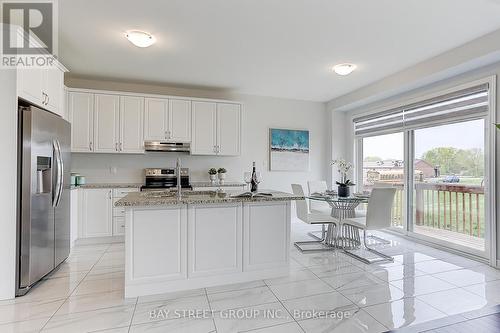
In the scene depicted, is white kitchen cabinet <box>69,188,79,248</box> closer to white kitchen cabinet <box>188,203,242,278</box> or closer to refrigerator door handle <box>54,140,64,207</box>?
refrigerator door handle <box>54,140,64,207</box>

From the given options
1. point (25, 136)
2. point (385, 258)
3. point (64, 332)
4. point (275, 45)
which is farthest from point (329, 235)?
point (25, 136)

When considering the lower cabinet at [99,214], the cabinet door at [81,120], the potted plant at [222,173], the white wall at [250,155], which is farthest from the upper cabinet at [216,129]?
the cabinet door at [81,120]

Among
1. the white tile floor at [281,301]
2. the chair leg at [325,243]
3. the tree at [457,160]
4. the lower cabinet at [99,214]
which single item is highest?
the tree at [457,160]

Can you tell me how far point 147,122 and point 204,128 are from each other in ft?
3.16

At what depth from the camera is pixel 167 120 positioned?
4.48 meters

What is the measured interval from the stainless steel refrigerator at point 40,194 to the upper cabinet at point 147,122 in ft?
3.80

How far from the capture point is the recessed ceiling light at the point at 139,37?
282 cm

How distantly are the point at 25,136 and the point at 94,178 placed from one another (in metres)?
2.28

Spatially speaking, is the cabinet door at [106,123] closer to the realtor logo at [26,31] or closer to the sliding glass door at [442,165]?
the realtor logo at [26,31]

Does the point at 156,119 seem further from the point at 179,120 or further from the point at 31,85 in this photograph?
the point at 31,85

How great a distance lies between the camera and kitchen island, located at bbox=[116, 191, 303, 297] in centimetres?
235

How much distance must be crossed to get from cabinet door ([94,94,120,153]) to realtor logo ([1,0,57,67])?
1.36 m

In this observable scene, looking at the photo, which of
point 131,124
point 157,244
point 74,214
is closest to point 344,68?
point 157,244

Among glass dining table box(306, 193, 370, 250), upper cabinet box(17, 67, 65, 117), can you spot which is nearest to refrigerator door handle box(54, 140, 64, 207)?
upper cabinet box(17, 67, 65, 117)
